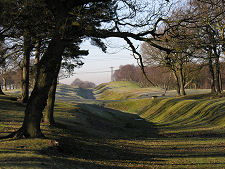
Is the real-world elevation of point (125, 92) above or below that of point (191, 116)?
above

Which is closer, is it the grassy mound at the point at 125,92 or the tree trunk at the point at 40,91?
the tree trunk at the point at 40,91

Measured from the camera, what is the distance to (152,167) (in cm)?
1091

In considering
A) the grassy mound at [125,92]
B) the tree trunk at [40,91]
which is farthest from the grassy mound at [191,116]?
the grassy mound at [125,92]

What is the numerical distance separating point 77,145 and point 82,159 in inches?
110

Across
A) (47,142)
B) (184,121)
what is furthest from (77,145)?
(184,121)

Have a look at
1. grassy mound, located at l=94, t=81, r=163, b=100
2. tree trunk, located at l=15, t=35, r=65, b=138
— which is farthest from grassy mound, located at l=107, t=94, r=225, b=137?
grassy mound, located at l=94, t=81, r=163, b=100

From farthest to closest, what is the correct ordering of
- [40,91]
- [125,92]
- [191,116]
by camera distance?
[125,92]
[191,116]
[40,91]

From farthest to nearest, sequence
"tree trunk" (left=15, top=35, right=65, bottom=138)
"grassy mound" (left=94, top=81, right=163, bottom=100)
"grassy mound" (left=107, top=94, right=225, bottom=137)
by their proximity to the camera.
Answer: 1. "grassy mound" (left=94, top=81, right=163, bottom=100)
2. "grassy mound" (left=107, top=94, right=225, bottom=137)
3. "tree trunk" (left=15, top=35, right=65, bottom=138)

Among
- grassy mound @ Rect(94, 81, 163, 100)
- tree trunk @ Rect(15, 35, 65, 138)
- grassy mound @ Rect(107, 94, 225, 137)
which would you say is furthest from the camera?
grassy mound @ Rect(94, 81, 163, 100)

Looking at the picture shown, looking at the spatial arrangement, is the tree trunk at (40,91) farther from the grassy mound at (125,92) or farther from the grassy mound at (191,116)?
the grassy mound at (125,92)

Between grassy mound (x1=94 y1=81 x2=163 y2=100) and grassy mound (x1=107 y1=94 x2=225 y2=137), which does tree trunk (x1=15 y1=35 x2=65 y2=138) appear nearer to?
grassy mound (x1=107 y1=94 x2=225 y2=137)

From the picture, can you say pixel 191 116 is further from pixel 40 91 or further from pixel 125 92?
pixel 125 92

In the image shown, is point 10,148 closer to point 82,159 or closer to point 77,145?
point 82,159

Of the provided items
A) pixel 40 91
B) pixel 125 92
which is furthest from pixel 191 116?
pixel 125 92
